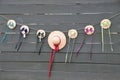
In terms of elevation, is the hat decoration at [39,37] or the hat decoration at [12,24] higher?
the hat decoration at [12,24]

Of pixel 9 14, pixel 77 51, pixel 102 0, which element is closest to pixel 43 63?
pixel 77 51

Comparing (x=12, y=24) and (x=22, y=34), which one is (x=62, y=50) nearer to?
(x=22, y=34)

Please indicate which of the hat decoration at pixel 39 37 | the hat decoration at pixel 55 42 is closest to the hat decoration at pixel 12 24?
the hat decoration at pixel 39 37

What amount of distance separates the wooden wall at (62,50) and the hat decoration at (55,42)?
5 centimetres

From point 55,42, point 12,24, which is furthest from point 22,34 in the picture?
point 55,42

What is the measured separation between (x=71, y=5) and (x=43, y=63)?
71cm

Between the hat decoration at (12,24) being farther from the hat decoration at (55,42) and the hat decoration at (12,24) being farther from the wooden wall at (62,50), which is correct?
the hat decoration at (55,42)

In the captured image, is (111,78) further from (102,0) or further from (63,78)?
(102,0)

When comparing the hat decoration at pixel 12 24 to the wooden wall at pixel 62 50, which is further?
the hat decoration at pixel 12 24

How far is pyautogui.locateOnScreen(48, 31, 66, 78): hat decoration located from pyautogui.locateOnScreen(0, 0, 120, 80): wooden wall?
5cm

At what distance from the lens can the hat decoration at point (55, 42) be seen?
346cm

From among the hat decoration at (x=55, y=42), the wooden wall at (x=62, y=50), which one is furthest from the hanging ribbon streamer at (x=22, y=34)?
the hat decoration at (x=55, y=42)

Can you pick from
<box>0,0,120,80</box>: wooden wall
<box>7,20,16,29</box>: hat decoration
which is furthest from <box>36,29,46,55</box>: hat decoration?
<box>7,20,16,29</box>: hat decoration

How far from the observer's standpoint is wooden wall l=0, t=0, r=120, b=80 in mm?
3451
